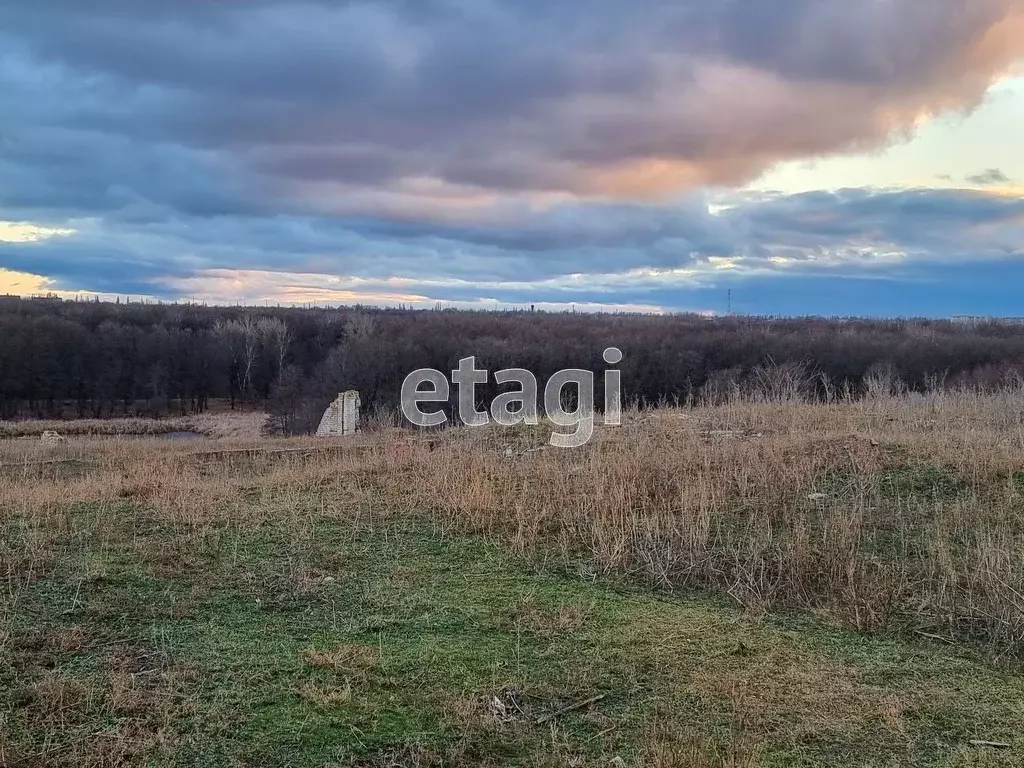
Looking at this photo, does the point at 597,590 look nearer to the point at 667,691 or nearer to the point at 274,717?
the point at 667,691

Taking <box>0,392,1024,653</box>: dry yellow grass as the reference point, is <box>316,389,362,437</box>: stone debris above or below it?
below

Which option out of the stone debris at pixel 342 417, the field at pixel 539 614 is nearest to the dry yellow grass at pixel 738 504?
the field at pixel 539 614

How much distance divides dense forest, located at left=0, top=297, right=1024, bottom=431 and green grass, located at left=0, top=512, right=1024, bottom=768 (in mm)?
31664

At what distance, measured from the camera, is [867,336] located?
56125mm

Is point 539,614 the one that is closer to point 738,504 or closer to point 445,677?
point 445,677

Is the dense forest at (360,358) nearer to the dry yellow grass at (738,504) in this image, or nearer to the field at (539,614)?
the dry yellow grass at (738,504)

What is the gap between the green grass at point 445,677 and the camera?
9.37ft

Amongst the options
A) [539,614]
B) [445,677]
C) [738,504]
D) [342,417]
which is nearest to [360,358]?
[342,417]

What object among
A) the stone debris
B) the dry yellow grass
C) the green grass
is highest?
the dry yellow grass

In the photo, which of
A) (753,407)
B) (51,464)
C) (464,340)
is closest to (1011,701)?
(753,407)

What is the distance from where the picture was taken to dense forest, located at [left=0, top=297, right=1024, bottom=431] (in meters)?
41.9

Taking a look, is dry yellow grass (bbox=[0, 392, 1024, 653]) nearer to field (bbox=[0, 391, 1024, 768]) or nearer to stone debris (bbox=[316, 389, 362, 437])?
field (bbox=[0, 391, 1024, 768])

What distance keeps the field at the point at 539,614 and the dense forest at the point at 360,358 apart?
1139 inches

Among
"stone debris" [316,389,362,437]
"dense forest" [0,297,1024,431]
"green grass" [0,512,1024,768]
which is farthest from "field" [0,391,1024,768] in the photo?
"dense forest" [0,297,1024,431]
